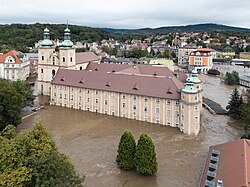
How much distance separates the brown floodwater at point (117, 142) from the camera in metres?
24.1

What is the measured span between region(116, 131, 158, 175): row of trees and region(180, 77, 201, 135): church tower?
1128cm

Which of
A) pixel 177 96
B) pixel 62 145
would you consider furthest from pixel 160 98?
pixel 62 145

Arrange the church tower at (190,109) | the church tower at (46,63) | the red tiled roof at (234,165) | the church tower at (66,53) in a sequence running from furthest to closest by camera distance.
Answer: the church tower at (46,63), the church tower at (66,53), the church tower at (190,109), the red tiled roof at (234,165)

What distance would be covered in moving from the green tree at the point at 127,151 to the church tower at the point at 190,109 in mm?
11386

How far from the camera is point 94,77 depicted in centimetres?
4366

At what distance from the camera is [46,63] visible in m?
53.3

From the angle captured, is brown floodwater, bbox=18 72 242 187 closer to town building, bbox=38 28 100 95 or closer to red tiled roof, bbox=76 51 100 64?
town building, bbox=38 28 100 95

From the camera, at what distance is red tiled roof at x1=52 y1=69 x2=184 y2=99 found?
37438 millimetres

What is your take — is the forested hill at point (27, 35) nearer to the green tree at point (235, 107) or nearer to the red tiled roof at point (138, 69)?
the red tiled roof at point (138, 69)

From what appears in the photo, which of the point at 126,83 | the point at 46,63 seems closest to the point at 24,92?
the point at 46,63

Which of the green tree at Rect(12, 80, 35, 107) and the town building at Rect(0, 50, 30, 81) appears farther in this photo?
the town building at Rect(0, 50, 30, 81)

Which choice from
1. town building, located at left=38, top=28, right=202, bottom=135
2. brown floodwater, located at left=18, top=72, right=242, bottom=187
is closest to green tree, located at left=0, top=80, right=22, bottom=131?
brown floodwater, located at left=18, top=72, right=242, bottom=187

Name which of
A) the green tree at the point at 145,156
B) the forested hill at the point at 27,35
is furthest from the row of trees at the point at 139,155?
the forested hill at the point at 27,35

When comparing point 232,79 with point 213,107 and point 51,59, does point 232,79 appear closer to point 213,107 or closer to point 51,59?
point 213,107
